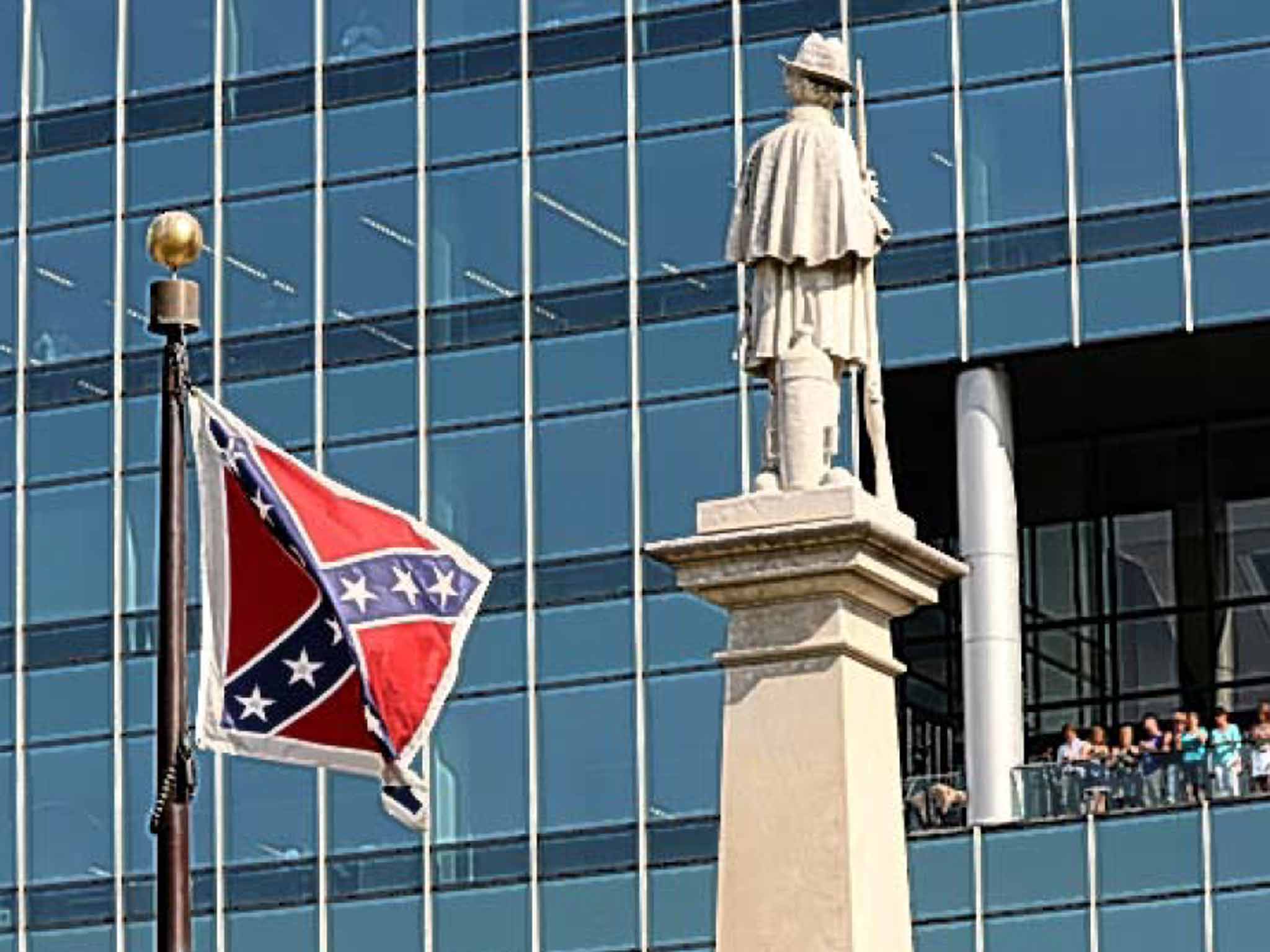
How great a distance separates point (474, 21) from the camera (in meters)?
69.9

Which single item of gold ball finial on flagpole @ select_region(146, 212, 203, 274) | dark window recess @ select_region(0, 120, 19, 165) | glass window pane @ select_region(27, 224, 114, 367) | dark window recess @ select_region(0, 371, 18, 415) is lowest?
gold ball finial on flagpole @ select_region(146, 212, 203, 274)

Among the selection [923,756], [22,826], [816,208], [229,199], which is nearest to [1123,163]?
[923,756]

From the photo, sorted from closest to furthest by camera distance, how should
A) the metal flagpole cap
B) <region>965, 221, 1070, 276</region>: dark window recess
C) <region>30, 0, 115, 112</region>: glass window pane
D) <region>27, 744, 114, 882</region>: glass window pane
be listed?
the metal flagpole cap, <region>965, 221, 1070, 276</region>: dark window recess, <region>27, 744, 114, 882</region>: glass window pane, <region>30, 0, 115, 112</region>: glass window pane

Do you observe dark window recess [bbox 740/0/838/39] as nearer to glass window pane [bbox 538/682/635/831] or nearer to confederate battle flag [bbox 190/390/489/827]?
glass window pane [bbox 538/682/635/831]

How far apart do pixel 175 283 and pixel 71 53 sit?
44545mm

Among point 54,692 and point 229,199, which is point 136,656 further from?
point 229,199

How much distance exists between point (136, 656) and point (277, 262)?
18.8ft

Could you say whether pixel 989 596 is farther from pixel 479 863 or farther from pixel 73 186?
pixel 73 186

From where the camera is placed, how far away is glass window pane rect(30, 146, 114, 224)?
237 ft

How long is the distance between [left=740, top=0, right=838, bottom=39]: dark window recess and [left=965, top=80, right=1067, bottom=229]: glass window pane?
2461mm

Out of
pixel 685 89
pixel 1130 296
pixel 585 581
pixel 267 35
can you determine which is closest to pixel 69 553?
pixel 267 35

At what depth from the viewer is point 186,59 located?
237 ft

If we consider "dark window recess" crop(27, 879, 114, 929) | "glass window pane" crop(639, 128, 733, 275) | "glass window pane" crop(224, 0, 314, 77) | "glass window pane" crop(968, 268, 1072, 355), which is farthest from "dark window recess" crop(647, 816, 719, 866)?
"glass window pane" crop(224, 0, 314, 77)

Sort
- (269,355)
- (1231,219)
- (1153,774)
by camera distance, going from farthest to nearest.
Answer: (269,355), (1231,219), (1153,774)
